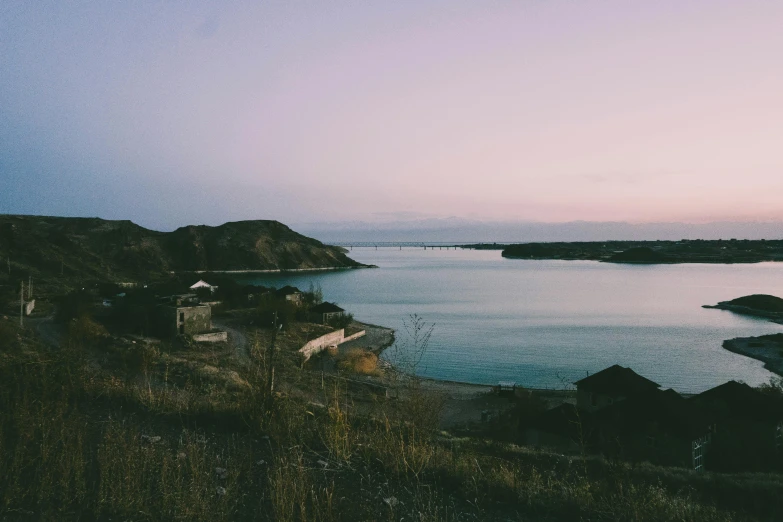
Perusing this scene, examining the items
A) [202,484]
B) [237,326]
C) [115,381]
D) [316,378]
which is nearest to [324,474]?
[202,484]

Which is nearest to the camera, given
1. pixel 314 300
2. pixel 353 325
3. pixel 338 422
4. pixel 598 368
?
pixel 338 422

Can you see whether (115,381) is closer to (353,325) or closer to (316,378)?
(316,378)

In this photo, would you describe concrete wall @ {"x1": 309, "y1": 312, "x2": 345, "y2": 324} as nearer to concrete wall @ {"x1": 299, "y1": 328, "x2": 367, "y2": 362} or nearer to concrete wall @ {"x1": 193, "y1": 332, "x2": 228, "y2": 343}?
concrete wall @ {"x1": 299, "y1": 328, "x2": 367, "y2": 362}

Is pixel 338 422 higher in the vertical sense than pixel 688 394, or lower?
higher

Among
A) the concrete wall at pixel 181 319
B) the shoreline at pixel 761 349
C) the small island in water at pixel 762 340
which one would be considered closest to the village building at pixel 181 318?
the concrete wall at pixel 181 319

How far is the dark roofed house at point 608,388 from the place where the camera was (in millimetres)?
21734

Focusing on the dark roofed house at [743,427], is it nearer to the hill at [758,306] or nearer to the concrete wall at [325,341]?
the concrete wall at [325,341]

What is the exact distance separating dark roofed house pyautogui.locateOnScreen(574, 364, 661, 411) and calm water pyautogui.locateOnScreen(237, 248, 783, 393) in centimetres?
778

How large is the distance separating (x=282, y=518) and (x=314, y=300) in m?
52.5

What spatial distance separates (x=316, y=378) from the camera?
24562mm

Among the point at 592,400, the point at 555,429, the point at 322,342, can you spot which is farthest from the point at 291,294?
the point at 555,429

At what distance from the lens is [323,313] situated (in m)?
47.6

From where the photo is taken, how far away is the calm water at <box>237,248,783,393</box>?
3484 centimetres

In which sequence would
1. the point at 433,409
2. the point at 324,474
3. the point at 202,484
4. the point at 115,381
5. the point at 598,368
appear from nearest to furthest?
the point at 202,484, the point at 324,474, the point at 433,409, the point at 115,381, the point at 598,368
